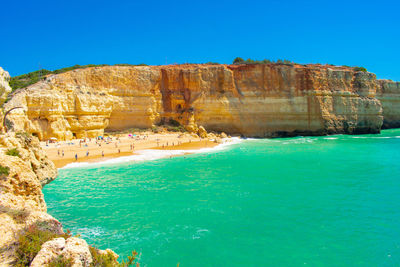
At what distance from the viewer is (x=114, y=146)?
1124 inches

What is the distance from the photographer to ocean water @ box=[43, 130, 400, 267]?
748 cm

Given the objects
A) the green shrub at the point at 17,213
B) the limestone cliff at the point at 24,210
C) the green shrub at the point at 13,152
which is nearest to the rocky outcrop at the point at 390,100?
the limestone cliff at the point at 24,210

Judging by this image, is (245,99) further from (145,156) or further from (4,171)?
(4,171)

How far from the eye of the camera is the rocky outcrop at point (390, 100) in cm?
5353

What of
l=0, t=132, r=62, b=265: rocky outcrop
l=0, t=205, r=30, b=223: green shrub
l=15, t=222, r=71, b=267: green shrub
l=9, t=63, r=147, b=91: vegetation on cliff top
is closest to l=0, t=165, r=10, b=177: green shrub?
l=0, t=132, r=62, b=265: rocky outcrop

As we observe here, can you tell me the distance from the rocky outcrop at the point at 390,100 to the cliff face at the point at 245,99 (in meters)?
13.0

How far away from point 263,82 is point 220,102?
300 inches

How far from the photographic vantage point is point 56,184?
49.9ft

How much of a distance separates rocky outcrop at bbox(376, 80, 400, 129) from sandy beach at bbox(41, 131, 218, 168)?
40.8m

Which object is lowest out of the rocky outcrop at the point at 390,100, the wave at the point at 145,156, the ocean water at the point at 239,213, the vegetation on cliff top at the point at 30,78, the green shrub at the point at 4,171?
the ocean water at the point at 239,213

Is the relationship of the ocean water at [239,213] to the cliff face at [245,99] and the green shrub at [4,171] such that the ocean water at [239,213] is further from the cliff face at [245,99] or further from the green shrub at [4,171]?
the cliff face at [245,99]

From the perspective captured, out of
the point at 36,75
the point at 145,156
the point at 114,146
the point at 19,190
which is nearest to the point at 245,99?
the point at 114,146

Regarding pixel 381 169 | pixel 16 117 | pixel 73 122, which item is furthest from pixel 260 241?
pixel 73 122

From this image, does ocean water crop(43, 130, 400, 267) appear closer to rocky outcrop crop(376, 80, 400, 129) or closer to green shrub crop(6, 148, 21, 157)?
green shrub crop(6, 148, 21, 157)
